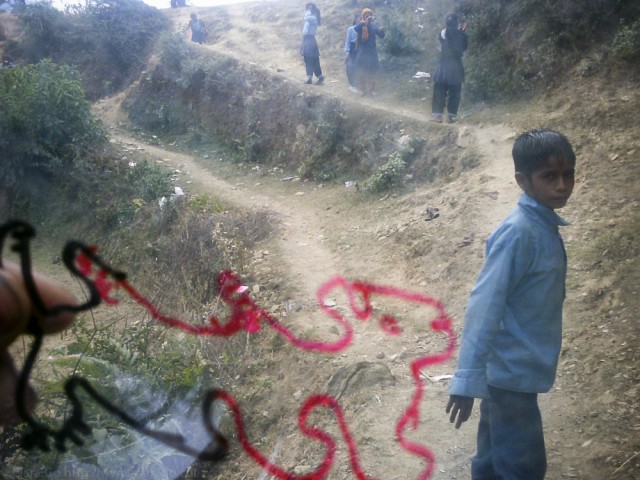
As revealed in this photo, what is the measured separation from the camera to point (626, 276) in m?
3.47

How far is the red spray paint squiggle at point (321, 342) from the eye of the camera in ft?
9.70

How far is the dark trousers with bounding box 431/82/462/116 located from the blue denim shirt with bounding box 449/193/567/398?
5479mm

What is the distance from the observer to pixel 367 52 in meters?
8.65

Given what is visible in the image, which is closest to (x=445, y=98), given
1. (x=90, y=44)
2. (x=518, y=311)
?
(x=518, y=311)

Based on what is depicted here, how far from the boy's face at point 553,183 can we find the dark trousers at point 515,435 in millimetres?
623

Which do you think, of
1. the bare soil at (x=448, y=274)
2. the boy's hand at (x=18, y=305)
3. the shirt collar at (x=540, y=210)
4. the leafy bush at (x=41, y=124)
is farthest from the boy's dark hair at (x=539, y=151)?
the leafy bush at (x=41, y=124)

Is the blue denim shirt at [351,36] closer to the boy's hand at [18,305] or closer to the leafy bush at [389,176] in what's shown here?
the leafy bush at [389,176]

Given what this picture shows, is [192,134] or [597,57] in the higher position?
[597,57]

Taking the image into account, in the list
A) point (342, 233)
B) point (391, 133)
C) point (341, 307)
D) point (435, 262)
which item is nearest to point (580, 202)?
point (435, 262)

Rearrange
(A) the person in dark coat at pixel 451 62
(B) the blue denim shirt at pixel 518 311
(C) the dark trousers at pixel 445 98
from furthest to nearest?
1. (C) the dark trousers at pixel 445 98
2. (A) the person in dark coat at pixel 451 62
3. (B) the blue denim shirt at pixel 518 311

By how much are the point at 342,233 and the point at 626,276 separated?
10.2 ft

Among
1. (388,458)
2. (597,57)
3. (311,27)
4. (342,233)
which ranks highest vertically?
(311,27)

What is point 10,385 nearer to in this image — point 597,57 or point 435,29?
point 597,57

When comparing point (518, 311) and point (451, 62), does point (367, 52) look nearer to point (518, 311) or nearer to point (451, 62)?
point (451, 62)
